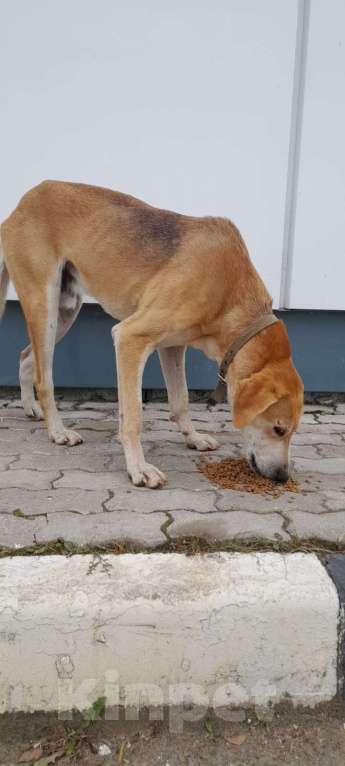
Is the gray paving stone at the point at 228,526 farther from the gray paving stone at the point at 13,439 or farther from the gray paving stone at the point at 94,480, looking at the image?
the gray paving stone at the point at 13,439

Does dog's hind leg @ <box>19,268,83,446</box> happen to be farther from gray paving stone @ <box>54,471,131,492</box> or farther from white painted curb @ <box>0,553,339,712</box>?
white painted curb @ <box>0,553,339,712</box>

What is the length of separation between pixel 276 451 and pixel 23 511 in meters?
1.15

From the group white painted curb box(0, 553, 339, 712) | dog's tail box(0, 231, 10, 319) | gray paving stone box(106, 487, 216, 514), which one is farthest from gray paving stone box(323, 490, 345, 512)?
dog's tail box(0, 231, 10, 319)

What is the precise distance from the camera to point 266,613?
161 centimetres

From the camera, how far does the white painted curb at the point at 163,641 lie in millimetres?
1572

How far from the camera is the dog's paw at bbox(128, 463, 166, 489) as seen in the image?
254 centimetres

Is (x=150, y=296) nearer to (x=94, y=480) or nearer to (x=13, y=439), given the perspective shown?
(x=94, y=480)

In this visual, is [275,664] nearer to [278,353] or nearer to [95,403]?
[278,353]

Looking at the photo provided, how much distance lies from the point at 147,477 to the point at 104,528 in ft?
1.82

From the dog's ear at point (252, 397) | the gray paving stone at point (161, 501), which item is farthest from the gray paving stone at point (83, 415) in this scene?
the dog's ear at point (252, 397)

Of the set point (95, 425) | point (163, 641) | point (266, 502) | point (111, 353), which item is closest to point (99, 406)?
point (111, 353)

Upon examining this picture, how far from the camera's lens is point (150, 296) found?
9.14 feet

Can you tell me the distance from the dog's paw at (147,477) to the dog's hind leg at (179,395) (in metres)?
0.71

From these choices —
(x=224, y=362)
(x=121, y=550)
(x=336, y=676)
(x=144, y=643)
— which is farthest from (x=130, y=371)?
(x=336, y=676)
